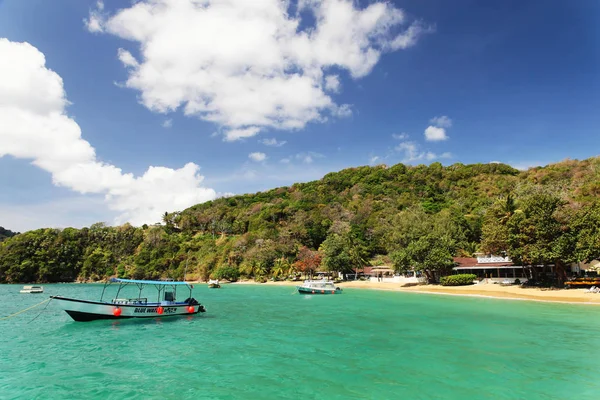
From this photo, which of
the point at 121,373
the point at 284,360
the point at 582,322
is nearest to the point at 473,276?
the point at 582,322

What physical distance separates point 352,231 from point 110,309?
6660 cm

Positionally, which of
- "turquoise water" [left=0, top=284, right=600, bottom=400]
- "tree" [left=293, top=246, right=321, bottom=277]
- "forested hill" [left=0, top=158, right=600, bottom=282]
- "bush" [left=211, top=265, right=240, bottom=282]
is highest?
"forested hill" [left=0, top=158, right=600, bottom=282]

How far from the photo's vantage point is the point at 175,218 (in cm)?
14462

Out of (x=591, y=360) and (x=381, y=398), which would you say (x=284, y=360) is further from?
(x=591, y=360)

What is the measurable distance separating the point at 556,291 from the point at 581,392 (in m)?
34.4

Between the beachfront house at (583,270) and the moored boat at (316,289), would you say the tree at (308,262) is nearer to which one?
the moored boat at (316,289)

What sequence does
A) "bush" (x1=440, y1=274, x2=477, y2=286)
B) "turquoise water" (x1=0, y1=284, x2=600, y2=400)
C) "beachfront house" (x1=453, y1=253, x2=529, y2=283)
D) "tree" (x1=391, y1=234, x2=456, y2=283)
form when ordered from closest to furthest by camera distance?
"turquoise water" (x1=0, y1=284, x2=600, y2=400)
"bush" (x1=440, y1=274, x2=477, y2=286)
"beachfront house" (x1=453, y1=253, x2=529, y2=283)
"tree" (x1=391, y1=234, x2=456, y2=283)

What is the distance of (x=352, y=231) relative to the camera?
86.7 m

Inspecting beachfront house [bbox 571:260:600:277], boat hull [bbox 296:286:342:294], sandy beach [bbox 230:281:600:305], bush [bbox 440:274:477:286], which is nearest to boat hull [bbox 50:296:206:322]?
boat hull [bbox 296:286:342:294]

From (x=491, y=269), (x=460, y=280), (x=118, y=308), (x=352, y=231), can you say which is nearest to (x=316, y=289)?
(x=460, y=280)

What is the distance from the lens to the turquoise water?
40.7 feet

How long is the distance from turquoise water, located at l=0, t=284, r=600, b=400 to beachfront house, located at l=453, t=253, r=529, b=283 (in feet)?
82.0

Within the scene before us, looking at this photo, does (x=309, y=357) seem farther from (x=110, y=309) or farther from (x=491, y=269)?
(x=491, y=269)

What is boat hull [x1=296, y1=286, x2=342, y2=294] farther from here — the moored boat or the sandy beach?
the sandy beach
